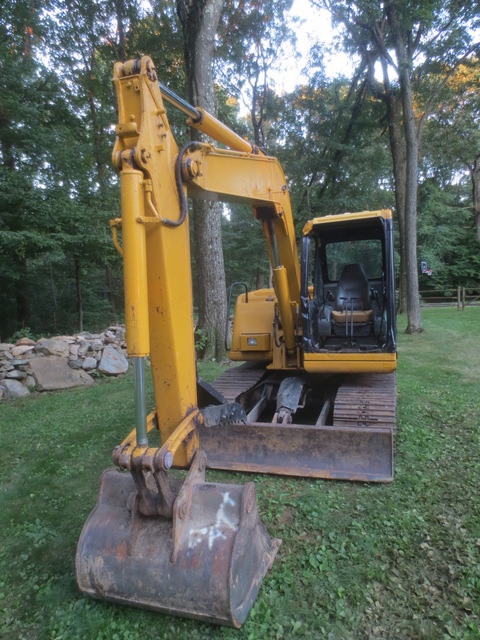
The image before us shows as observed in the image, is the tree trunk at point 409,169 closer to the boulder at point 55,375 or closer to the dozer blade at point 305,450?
the boulder at point 55,375

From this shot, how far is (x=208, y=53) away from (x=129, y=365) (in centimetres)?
623

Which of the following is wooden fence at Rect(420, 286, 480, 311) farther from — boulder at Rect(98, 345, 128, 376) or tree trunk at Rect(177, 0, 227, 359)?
boulder at Rect(98, 345, 128, 376)

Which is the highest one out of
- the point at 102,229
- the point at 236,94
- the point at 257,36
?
the point at 257,36

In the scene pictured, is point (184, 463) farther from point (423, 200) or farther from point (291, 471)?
point (423, 200)

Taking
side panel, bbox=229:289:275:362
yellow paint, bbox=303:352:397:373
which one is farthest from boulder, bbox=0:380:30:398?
yellow paint, bbox=303:352:397:373

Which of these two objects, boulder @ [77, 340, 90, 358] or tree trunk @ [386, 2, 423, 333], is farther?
tree trunk @ [386, 2, 423, 333]

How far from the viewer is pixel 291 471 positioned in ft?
12.2

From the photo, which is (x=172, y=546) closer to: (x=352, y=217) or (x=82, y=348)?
(x=352, y=217)

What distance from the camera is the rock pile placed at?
7422 millimetres

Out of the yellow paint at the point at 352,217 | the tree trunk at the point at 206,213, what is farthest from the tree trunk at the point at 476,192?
the yellow paint at the point at 352,217

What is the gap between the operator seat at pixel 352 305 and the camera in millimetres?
4938

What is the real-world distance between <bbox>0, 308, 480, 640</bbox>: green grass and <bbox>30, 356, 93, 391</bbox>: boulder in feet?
7.67

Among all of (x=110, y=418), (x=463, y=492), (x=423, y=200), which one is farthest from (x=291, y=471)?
(x=423, y=200)

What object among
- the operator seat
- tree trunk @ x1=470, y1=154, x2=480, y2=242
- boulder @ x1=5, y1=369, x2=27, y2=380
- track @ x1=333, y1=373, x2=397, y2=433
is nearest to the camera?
track @ x1=333, y1=373, x2=397, y2=433
